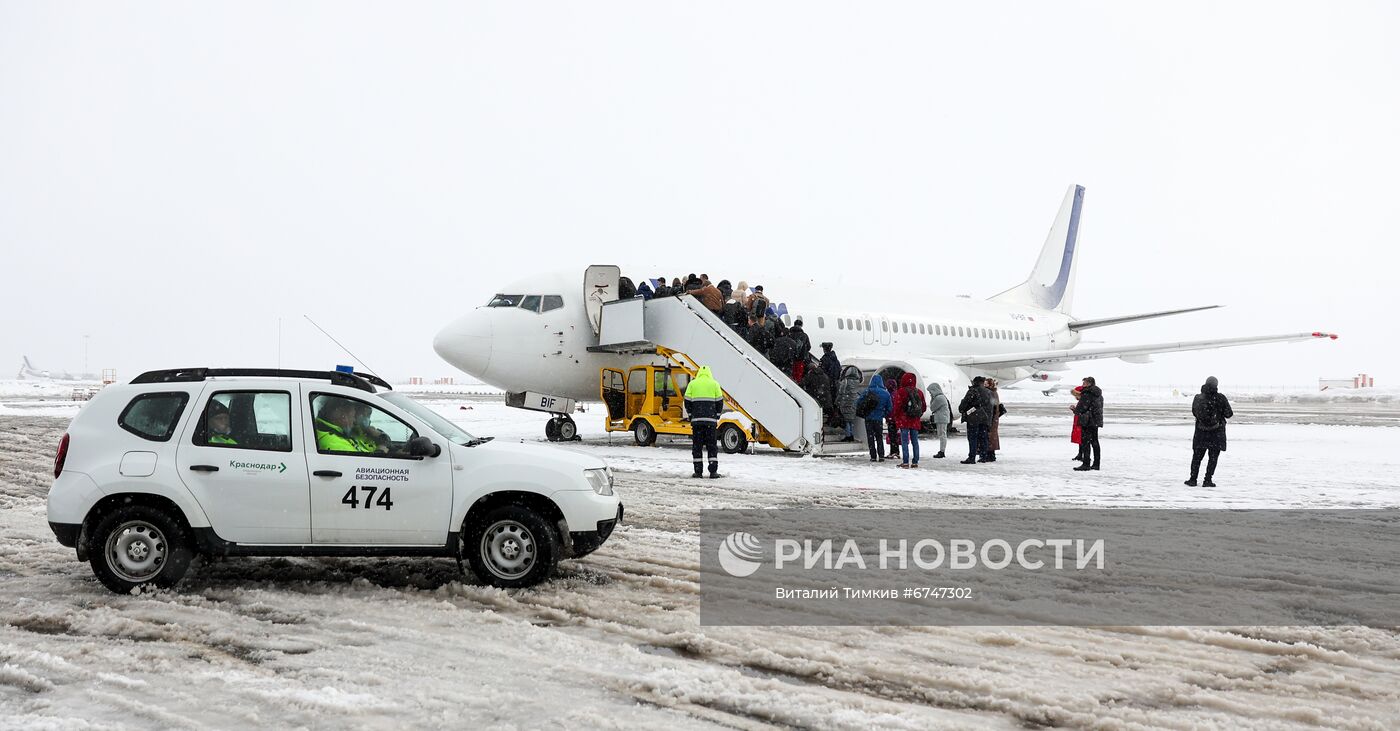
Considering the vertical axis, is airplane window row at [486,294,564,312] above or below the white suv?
above

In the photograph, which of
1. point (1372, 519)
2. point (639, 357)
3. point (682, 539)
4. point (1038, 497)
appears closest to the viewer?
point (682, 539)

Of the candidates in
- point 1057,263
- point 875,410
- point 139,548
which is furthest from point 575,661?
point 1057,263

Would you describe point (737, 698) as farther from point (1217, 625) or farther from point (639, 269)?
point (639, 269)

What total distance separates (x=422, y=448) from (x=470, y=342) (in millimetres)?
12496

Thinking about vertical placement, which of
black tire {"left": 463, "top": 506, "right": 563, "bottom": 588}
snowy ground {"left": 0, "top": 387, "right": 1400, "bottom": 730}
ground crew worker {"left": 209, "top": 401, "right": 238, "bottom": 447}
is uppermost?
ground crew worker {"left": 209, "top": 401, "right": 238, "bottom": 447}

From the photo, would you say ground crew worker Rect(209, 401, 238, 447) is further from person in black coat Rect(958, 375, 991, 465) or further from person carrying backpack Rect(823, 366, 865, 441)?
person carrying backpack Rect(823, 366, 865, 441)

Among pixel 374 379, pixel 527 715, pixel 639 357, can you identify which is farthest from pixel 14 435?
pixel 527 715

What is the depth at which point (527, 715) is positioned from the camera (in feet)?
13.3

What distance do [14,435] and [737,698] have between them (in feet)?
67.3

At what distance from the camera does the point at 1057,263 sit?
1377 inches

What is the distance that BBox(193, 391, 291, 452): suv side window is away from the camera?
6.40 m

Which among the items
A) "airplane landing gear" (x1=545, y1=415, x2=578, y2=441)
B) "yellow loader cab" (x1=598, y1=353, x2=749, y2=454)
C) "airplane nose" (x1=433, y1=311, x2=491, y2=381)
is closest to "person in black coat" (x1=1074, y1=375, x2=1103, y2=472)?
"yellow loader cab" (x1=598, y1=353, x2=749, y2=454)

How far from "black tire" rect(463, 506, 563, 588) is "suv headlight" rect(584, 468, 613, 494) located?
1.33 feet

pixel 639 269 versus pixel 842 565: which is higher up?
pixel 639 269
